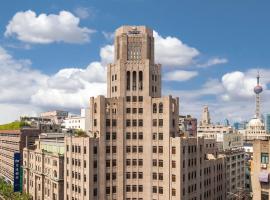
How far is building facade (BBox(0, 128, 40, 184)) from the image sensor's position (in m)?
166

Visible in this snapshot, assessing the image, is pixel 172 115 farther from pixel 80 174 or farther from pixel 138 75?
pixel 80 174

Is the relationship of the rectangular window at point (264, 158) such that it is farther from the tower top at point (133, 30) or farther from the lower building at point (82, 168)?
the tower top at point (133, 30)

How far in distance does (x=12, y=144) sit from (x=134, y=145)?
9219 centimetres

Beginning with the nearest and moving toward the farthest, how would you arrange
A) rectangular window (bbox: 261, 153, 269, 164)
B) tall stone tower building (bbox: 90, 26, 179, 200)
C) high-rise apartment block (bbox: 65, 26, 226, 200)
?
rectangular window (bbox: 261, 153, 269, 164), high-rise apartment block (bbox: 65, 26, 226, 200), tall stone tower building (bbox: 90, 26, 179, 200)

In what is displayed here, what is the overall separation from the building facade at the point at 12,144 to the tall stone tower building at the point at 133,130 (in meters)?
69.9

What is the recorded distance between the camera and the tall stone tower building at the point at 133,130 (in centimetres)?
10556

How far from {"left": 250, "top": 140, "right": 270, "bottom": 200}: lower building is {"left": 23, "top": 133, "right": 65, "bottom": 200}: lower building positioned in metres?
67.5

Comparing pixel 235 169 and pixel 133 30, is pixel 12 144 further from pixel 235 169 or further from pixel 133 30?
pixel 235 169

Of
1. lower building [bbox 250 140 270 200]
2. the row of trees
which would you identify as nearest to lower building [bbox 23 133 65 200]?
the row of trees

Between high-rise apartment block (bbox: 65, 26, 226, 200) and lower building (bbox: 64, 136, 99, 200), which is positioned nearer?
lower building (bbox: 64, 136, 99, 200)

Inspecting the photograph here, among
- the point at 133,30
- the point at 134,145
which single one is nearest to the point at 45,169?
the point at 134,145

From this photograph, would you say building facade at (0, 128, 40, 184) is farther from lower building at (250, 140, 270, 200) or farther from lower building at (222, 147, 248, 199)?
lower building at (250, 140, 270, 200)

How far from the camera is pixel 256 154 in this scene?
7825 cm

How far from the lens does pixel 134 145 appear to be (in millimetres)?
108438
